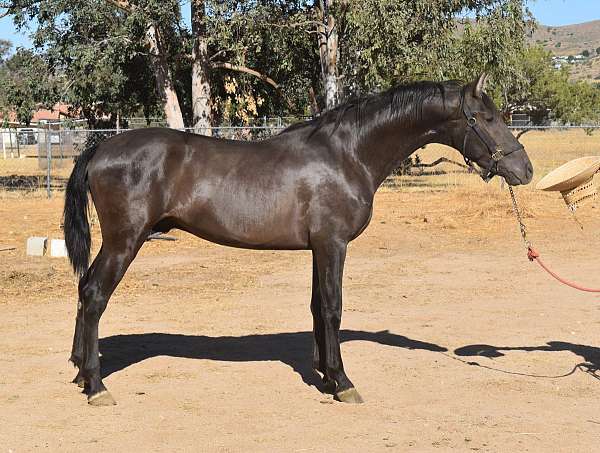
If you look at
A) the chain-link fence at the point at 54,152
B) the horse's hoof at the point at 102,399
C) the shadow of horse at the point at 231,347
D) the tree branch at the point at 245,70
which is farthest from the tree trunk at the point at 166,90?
the horse's hoof at the point at 102,399

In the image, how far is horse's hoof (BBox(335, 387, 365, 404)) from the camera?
20.4 feet

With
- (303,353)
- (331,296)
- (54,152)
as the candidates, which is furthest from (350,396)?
(54,152)

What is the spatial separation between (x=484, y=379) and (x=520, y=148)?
1.86 metres

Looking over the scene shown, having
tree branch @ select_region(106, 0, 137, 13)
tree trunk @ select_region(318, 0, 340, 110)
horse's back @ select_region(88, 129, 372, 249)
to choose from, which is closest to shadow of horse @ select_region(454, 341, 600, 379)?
horse's back @ select_region(88, 129, 372, 249)

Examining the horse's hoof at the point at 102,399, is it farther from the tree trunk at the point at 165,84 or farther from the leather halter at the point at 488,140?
the tree trunk at the point at 165,84

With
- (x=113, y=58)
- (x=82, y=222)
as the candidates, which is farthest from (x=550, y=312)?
(x=113, y=58)

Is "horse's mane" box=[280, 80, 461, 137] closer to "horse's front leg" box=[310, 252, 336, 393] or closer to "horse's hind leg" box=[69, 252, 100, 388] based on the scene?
"horse's front leg" box=[310, 252, 336, 393]

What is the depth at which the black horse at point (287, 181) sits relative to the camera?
635cm

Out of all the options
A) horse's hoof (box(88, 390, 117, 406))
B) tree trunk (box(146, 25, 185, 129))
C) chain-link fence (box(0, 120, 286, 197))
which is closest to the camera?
horse's hoof (box(88, 390, 117, 406))

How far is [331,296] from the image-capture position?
6.40 m

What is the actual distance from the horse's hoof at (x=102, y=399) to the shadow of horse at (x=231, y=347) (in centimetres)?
85

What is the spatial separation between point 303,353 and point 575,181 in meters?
2.84

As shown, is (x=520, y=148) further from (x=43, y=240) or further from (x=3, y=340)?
(x=43, y=240)

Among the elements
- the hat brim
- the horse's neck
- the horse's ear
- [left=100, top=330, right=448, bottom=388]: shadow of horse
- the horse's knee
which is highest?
the horse's ear
